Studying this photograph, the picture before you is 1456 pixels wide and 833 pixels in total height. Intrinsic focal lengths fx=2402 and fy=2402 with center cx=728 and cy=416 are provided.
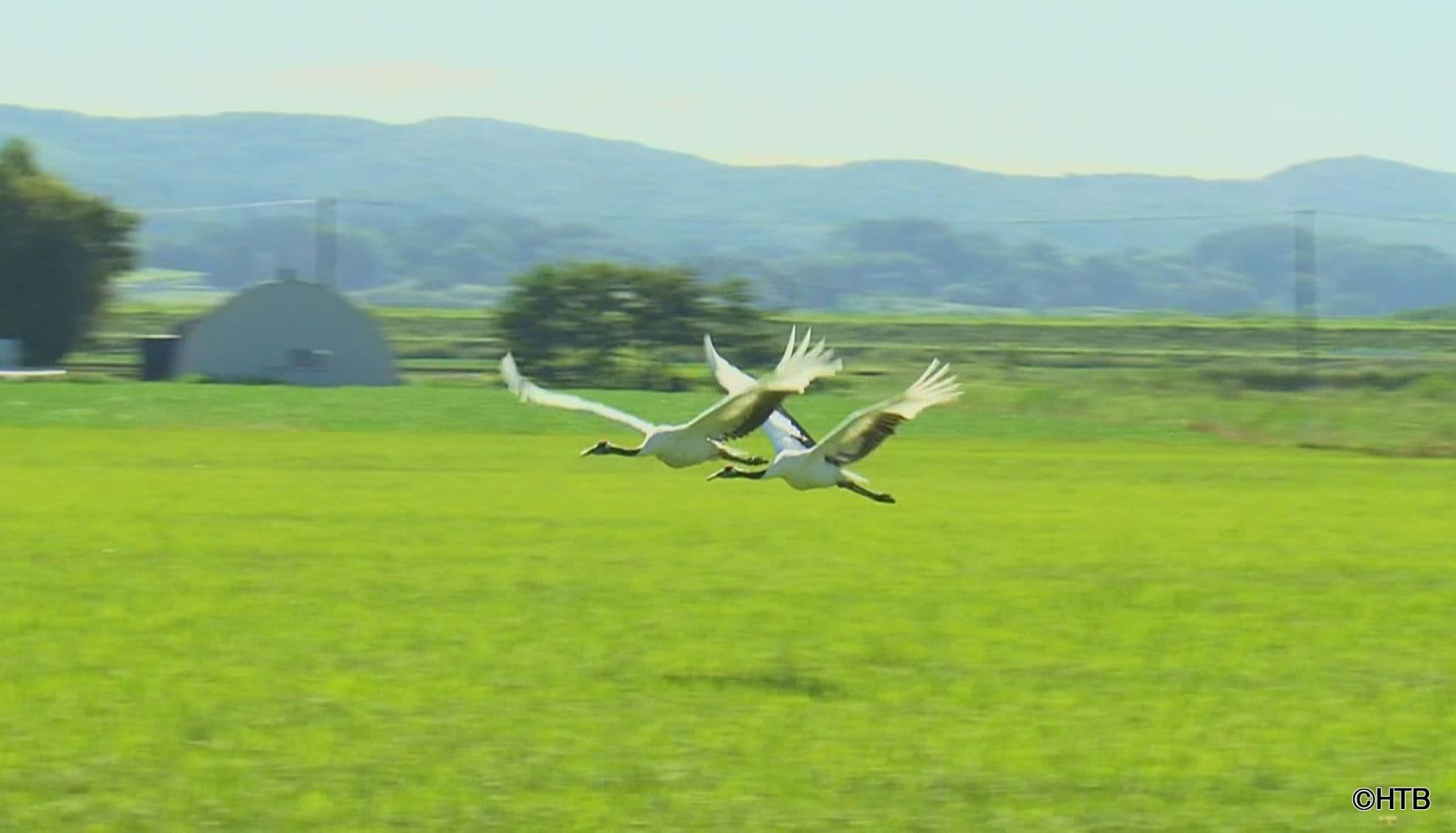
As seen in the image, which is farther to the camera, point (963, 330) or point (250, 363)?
point (963, 330)

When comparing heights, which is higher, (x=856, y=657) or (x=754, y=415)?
(x=754, y=415)

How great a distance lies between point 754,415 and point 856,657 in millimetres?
1962

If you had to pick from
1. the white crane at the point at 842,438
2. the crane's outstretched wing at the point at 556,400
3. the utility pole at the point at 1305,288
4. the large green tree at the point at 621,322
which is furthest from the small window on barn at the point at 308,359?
the white crane at the point at 842,438

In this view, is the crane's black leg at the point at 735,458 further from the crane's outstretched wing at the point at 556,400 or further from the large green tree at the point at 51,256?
the large green tree at the point at 51,256

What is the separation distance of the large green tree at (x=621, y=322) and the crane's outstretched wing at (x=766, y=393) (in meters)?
54.5

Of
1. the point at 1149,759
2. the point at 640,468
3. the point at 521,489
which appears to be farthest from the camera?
the point at 640,468

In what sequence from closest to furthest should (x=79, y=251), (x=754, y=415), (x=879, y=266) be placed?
1. (x=754, y=415)
2. (x=79, y=251)
3. (x=879, y=266)

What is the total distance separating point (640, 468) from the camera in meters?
41.3

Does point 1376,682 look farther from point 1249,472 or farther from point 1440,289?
point 1440,289

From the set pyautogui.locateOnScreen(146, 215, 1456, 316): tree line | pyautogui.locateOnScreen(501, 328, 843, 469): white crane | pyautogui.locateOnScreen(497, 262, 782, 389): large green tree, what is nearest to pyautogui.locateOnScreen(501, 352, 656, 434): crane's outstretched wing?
pyautogui.locateOnScreen(501, 328, 843, 469): white crane

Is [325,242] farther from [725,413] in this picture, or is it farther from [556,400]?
[725,413]

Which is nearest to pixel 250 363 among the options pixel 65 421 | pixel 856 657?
pixel 65 421

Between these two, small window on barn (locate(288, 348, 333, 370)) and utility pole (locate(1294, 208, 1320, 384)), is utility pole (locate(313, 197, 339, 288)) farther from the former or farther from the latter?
utility pole (locate(1294, 208, 1320, 384))

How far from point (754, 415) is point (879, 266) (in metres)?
145
